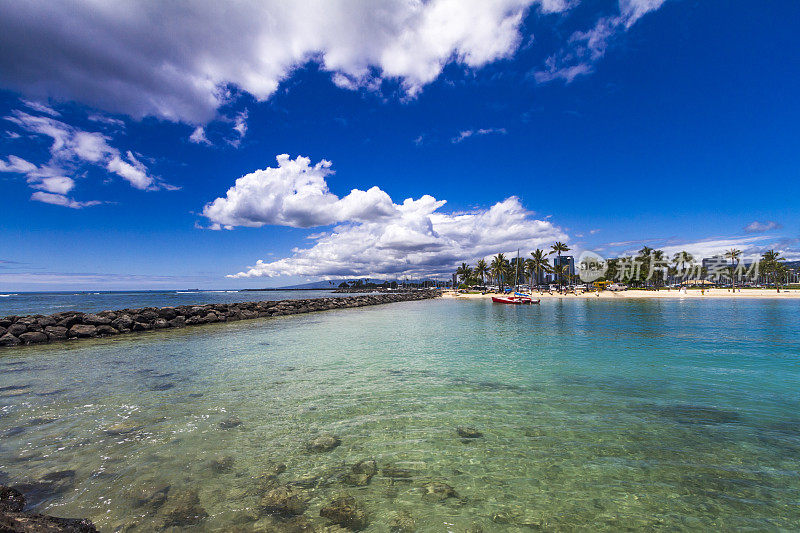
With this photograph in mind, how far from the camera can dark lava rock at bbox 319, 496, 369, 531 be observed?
3754 mm

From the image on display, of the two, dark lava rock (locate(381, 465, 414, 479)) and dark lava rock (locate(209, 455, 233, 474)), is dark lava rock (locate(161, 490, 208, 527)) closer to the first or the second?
dark lava rock (locate(209, 455, 233, 474))

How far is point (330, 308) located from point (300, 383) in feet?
143

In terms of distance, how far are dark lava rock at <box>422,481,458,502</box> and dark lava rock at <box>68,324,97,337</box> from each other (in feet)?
84.8

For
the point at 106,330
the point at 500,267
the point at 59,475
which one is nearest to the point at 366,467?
the point at 59,475

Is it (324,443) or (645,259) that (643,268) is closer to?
(645,259)

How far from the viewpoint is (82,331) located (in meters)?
20.5

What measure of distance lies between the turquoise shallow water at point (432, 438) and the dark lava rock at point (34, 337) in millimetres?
8145

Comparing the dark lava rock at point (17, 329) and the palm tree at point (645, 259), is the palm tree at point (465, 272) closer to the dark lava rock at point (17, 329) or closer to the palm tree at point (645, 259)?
the palm tree at point (645, 259)

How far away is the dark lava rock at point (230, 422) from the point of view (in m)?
6.57

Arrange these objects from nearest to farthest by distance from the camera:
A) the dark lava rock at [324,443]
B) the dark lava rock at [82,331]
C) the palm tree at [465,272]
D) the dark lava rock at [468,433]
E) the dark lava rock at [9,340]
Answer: the dark lava rock at [324,443] < the dark lava rock at [468,433] < the dark lava rock at [9,340] < the dark lava rock at [82,331] < the palm tree at [465,272]

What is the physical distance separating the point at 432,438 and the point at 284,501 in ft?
9.09

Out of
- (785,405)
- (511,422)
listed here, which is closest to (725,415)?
(785,405)

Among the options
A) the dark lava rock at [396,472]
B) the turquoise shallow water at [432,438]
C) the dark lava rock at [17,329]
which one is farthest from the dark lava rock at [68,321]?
the dark lava rock at [396,472]

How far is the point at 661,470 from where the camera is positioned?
485cm
